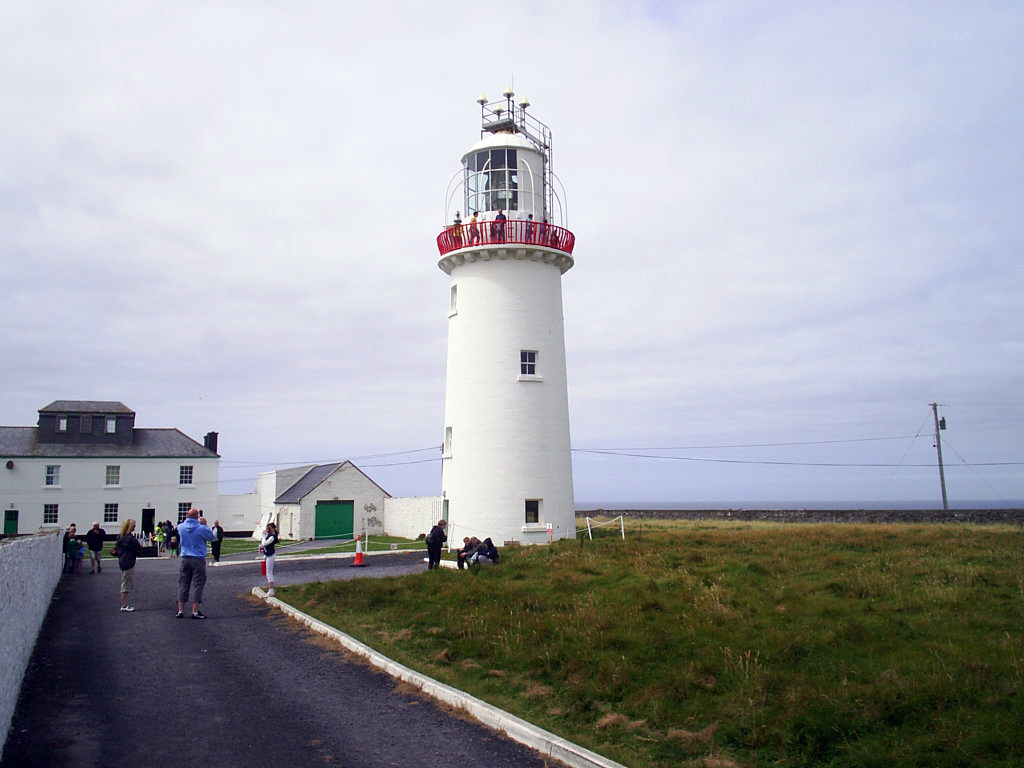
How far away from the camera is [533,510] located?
83.5 ft

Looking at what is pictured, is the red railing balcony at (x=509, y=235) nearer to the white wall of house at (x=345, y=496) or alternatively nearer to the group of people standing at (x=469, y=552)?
the group of people standing at (x=469, y=552)

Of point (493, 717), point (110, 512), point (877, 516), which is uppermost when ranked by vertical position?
point (110, 512)

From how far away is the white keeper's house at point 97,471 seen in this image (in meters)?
46.5

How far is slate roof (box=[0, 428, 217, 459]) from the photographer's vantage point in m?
47.2

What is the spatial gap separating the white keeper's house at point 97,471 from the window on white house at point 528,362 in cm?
3246

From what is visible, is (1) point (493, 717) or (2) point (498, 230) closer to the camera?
(1) point (493, 717)

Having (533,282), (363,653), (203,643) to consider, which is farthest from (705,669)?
(533,282)

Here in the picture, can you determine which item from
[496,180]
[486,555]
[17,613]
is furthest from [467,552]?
[496,180]

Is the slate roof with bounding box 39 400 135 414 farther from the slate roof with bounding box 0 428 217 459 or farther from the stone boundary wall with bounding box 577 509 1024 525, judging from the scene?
the stone boundary wall with bounding box 577 509 1024 525

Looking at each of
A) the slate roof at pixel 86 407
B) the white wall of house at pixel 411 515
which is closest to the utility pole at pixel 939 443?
the white wall of house at pixel 411 515

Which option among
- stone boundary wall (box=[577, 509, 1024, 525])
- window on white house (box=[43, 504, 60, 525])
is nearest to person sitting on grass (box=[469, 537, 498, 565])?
stone boundary wall (box=[577, 509, 1024, 525])

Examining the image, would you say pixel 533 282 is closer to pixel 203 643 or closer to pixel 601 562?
pixel 601 562

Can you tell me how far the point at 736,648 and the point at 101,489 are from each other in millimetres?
Answer: 47578

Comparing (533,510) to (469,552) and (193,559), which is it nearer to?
(469,552)
